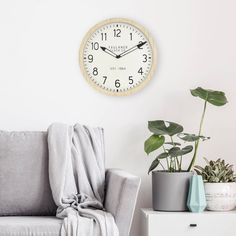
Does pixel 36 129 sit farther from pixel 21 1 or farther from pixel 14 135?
pixel 21 1

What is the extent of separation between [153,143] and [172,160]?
229 mm

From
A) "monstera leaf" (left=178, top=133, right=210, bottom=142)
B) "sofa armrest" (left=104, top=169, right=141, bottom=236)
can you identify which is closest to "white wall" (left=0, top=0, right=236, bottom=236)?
"monstera leaf" (left=178, top=133, right=210, bottom=142)

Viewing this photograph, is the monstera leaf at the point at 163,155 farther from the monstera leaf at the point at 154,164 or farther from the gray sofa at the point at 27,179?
the gray sofa at the point at 27,179

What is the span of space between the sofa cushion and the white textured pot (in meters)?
0.91

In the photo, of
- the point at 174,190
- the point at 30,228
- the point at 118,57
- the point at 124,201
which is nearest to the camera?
the point at 30,228

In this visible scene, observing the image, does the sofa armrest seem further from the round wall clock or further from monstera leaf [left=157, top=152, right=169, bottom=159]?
the round wall clock

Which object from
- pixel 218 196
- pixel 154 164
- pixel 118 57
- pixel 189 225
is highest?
pixel 118 57

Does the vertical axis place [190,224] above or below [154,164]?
below

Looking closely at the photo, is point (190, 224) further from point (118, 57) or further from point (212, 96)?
point (118, 57)

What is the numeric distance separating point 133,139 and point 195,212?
0.69m

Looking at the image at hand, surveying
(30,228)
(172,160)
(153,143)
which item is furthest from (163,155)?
(30,228)

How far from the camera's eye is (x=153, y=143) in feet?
11.9

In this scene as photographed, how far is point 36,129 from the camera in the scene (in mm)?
3828

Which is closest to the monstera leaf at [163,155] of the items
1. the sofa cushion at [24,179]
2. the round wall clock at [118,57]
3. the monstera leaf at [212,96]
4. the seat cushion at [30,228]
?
the monstera leaf at [212,96]
